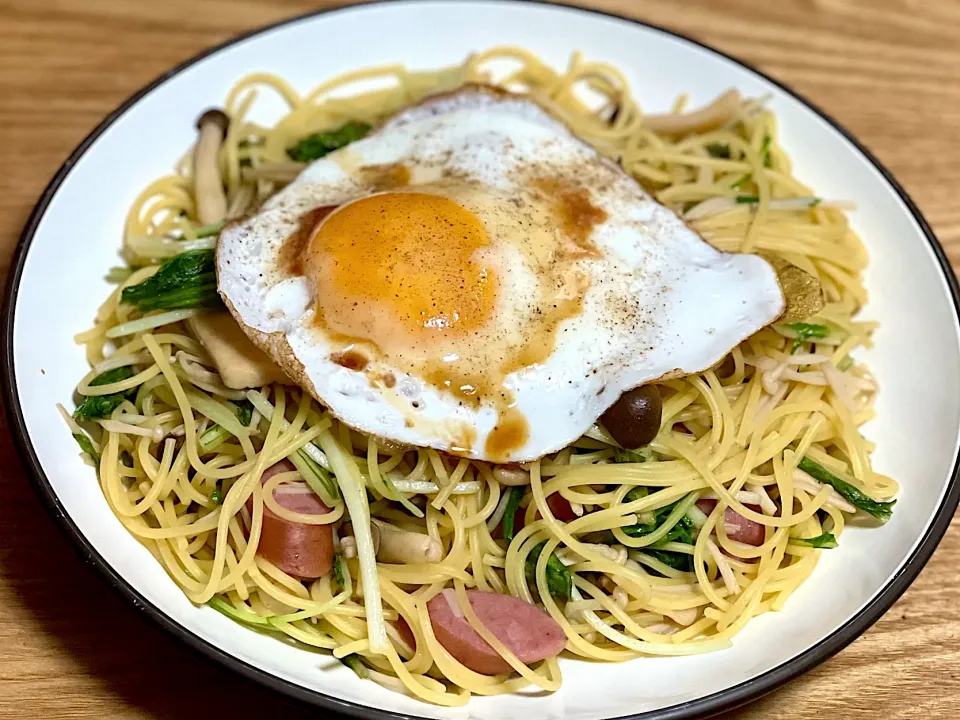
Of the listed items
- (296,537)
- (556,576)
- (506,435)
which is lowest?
(556,576)

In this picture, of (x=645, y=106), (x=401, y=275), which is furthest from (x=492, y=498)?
(x=645, y=106)

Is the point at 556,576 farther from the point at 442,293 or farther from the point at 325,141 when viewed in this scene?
the point at 325,141

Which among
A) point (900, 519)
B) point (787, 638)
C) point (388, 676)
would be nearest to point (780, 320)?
point (900, 519)

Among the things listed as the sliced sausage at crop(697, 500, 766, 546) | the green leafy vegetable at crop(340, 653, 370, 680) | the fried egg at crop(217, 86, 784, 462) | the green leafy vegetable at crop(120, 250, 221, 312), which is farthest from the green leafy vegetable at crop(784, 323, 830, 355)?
the green leafy vegetable at crop(120, 250, 221, 312)

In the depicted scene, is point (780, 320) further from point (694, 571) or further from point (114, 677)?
point (114, 677)

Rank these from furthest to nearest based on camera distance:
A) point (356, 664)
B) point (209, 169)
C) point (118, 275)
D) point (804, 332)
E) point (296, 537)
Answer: point (209, 169) < point (118, 275) < point (804, 332) < point (296, 537) < point (356, 664)

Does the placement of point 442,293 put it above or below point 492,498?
above

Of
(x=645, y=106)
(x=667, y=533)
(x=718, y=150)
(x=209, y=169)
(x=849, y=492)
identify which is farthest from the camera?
(x=645, y=106)
